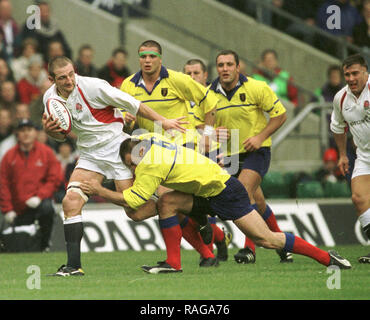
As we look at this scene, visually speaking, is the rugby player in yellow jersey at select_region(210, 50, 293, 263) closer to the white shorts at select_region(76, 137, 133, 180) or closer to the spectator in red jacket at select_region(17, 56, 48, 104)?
the white shorts at select_region(76, 137, 133, 180)

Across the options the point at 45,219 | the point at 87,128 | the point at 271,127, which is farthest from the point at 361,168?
the point at 45,219

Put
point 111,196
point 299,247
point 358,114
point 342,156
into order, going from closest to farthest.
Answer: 1. point 111,196
2. point 299,247
3. point 358,114
4. point 342,156

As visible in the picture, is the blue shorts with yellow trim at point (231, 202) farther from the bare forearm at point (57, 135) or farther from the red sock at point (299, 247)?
the bare forearm at point (57, 135)

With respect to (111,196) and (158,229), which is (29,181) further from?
(111,196)

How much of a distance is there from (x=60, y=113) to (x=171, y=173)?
1289mm

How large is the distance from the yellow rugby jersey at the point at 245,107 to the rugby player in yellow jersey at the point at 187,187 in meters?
1.93

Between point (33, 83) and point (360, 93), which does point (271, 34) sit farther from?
point (360, 93)

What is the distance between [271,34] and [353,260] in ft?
25.5

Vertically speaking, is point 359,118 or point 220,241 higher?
point 359,118

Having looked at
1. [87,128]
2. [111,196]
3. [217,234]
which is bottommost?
[217,234]

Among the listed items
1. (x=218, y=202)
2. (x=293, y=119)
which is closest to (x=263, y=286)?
(x=218, y=202)

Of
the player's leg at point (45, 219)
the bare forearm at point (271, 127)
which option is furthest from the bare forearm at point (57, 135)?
the player's leg at point (45, 219)

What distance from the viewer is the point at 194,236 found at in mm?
9469

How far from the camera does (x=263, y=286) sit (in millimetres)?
7535
